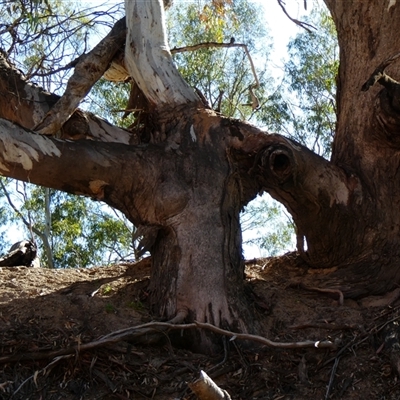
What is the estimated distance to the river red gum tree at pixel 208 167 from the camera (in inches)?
202

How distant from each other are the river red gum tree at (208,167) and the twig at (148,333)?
229mm

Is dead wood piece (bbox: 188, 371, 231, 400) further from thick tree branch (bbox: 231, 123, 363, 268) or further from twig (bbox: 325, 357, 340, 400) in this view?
thick tree branch (bbox: 231, 123, 363, 268)

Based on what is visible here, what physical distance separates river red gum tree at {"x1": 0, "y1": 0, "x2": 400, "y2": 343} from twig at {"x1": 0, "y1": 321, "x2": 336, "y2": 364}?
229mm

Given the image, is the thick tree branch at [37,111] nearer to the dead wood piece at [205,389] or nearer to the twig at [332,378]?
the twig at [332,378]

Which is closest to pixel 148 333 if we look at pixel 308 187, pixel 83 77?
pixel 308 187

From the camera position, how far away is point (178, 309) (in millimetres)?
4977

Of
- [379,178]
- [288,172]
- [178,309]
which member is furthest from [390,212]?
[178,309]

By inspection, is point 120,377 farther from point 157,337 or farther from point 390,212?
point 390,212

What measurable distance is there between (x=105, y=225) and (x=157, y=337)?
1168 cm

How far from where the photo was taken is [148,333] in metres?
4.67

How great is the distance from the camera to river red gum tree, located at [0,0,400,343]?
5.14 meters

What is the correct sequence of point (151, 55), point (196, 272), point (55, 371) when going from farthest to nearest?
point (151, 55), point (196, 272), point (55, 371)

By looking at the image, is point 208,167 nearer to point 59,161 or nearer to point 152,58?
point 59,161

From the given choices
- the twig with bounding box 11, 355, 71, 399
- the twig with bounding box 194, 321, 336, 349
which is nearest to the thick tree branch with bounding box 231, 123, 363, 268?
the twig with bounding box 194, 321, 336, 349
